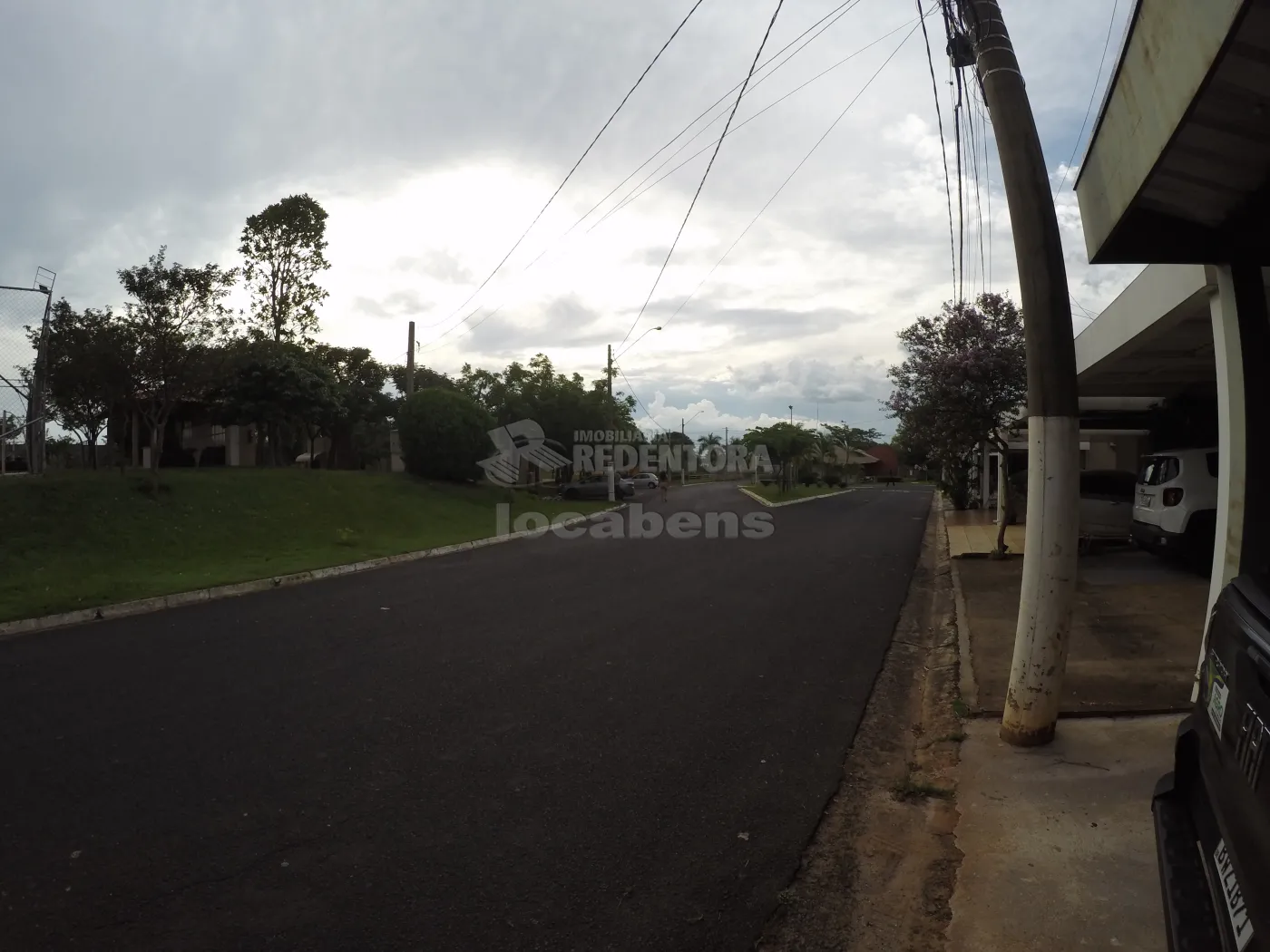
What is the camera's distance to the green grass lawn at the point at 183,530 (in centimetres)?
1210

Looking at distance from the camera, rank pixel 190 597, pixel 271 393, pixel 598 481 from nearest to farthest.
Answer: pixel 190 597 < pixel 271 393 < pixel 598 481

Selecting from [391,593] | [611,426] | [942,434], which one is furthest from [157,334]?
[611,426]

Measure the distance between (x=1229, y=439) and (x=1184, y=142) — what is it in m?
2.22

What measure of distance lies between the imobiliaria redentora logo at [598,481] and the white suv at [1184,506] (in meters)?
9.71

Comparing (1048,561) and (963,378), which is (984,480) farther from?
(1048,561)

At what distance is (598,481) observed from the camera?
44.9 m

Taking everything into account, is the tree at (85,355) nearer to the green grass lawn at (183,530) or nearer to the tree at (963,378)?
the green grass lawn at (183,530)

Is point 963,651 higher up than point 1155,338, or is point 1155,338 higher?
point 1155,338

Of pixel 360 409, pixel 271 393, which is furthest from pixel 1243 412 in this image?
pixel 360 409

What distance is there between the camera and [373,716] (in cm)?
593

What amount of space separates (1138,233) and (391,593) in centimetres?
966

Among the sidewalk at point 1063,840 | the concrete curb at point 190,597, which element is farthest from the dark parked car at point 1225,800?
the concrete curb at point 190,597

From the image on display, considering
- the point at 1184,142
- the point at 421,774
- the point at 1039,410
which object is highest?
the point at 1184,142

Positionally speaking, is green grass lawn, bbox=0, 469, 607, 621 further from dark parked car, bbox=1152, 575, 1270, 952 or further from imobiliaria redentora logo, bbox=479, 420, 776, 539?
dark parked car, bbox=1152, 575, 1270, 952
